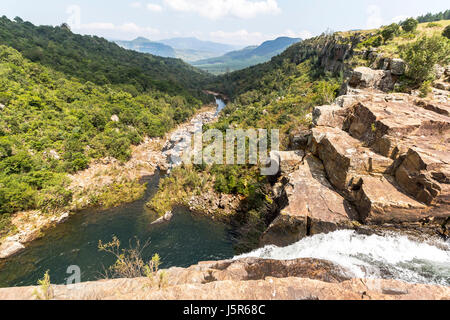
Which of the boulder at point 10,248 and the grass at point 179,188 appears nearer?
the boulder at point 10,248

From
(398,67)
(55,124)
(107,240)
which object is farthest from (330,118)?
(55,124)

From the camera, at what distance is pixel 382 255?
1096 cm

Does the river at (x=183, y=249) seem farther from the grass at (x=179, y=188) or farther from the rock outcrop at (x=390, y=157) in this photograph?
the rock outcrop at (x=390, y=157)

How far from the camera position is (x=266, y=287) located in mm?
7527

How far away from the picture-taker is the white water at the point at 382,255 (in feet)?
31.3

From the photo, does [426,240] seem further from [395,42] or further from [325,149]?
[395,42]

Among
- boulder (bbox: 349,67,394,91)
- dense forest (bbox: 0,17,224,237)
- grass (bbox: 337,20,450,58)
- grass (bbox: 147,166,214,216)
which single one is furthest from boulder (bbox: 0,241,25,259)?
grass (bbox: 337,20,450,58)

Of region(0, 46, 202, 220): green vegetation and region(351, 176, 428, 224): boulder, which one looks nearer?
region(351, 176, 428, 224): boulder

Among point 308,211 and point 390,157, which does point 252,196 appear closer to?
point 308,211

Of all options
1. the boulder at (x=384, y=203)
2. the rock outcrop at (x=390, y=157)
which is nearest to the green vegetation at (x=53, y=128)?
the rock outcrop at (x=390, y=157)

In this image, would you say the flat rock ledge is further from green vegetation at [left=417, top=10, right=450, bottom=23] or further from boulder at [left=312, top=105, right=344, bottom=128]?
green vegetation at [left=417, top=10, right=450, bottom=23]

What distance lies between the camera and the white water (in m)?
9.55

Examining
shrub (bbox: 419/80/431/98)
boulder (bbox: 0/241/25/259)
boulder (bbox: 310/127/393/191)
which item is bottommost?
boulder (bbox: 0/241/25/259)
